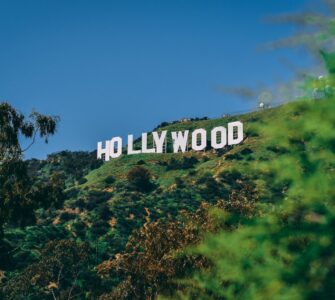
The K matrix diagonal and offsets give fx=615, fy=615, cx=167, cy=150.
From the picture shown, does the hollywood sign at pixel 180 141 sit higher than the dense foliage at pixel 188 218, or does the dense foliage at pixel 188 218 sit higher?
the hollywood sign at pixel 180 141

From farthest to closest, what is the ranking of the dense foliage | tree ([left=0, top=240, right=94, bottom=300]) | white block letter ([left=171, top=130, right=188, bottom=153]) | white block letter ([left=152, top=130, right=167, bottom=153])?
white block letter ([left=152, top=130, right=167, bottom=153]) → white block letter ([left=171, top=130, right=188, bottom=153]) → tree ([left=0, top=240, right=94, bottom=300]) → the dense foliage

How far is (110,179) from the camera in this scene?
296ft

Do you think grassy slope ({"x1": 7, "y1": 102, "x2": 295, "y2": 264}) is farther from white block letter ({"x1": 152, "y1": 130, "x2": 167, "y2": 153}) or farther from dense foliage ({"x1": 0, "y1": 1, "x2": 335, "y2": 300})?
white block letter ({"x1": 152, "y1": 130, "x2": 167, "y2": 153})

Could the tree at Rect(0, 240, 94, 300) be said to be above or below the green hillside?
below

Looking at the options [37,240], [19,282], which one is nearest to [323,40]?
[19,282]

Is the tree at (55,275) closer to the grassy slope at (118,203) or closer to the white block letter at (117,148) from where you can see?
the grassy slope at (118,203)

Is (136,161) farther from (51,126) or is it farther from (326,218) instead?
(326,218)

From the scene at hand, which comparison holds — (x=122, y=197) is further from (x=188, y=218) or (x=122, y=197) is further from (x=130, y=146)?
(x=188, y=218)

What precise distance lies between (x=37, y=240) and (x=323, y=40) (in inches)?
2390

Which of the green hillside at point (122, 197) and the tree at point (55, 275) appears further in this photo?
the green hillside at point (122, 197)

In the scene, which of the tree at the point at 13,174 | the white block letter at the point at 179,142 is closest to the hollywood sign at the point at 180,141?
the white block letter at the point at 179,142

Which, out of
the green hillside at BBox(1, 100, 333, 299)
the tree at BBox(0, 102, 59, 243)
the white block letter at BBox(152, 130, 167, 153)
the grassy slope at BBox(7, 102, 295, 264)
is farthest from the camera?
the white block letter at BBox(152, 130, 167, 153)

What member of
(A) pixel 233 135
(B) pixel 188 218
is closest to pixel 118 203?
(A) pixel 233 135

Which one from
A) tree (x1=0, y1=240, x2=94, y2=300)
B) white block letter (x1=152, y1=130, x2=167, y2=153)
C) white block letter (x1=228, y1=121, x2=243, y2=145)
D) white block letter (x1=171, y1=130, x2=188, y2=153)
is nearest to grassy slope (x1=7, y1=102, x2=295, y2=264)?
white block letter (x1=228, y1=121, x2=243, y2=145)
